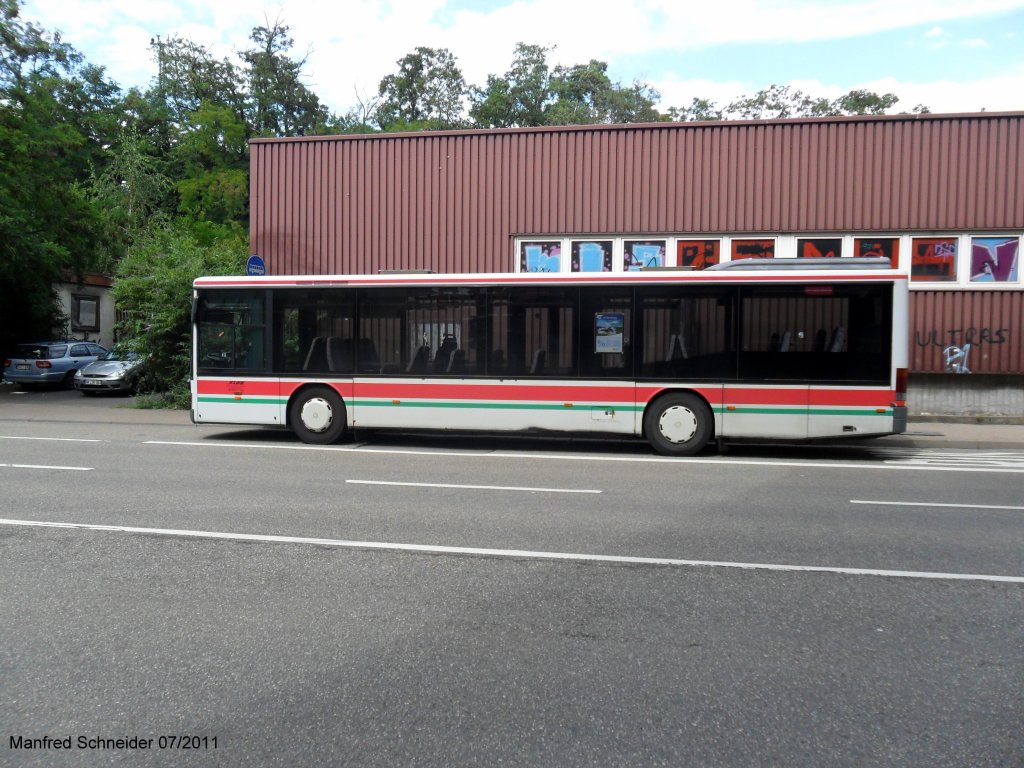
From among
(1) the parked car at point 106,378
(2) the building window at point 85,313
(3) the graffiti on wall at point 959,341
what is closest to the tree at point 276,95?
(2) the building window at point 85,313

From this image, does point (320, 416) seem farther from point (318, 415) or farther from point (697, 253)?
point (697, 253)

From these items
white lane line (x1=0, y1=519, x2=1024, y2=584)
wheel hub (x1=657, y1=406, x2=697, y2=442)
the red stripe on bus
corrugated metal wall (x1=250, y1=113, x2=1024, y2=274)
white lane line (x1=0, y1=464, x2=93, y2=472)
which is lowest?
white lane line (x1=0, y1=519, x2=1024, y2=584)

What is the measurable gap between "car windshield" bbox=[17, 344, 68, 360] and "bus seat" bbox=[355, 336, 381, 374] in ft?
56.8

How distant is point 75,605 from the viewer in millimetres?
5172

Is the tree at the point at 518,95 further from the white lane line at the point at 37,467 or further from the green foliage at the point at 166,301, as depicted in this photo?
the white lane line at the point at 37,467

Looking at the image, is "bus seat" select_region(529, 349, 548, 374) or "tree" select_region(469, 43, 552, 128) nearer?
"bus seat" select_region(529, 349, 548, 374)

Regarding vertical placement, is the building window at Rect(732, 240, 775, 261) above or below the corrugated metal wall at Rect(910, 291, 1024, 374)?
above

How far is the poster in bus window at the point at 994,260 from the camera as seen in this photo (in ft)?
59.0

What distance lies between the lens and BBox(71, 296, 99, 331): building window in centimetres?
3547

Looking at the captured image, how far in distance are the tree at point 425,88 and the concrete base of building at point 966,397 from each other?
51901 millimetres

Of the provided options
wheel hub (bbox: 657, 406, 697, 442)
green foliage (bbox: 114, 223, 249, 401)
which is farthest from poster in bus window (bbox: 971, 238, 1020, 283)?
green foliage (bbox: 114, 223, 249, 401)

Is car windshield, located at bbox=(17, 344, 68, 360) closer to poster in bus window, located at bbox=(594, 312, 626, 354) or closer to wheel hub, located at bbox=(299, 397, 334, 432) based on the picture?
wheel hub, located at bbox=(299, 397, 334, 432)

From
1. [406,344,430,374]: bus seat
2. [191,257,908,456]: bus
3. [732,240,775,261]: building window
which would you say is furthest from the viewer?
[732,240,775,261]: building window

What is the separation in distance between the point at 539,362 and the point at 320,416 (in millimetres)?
3568
